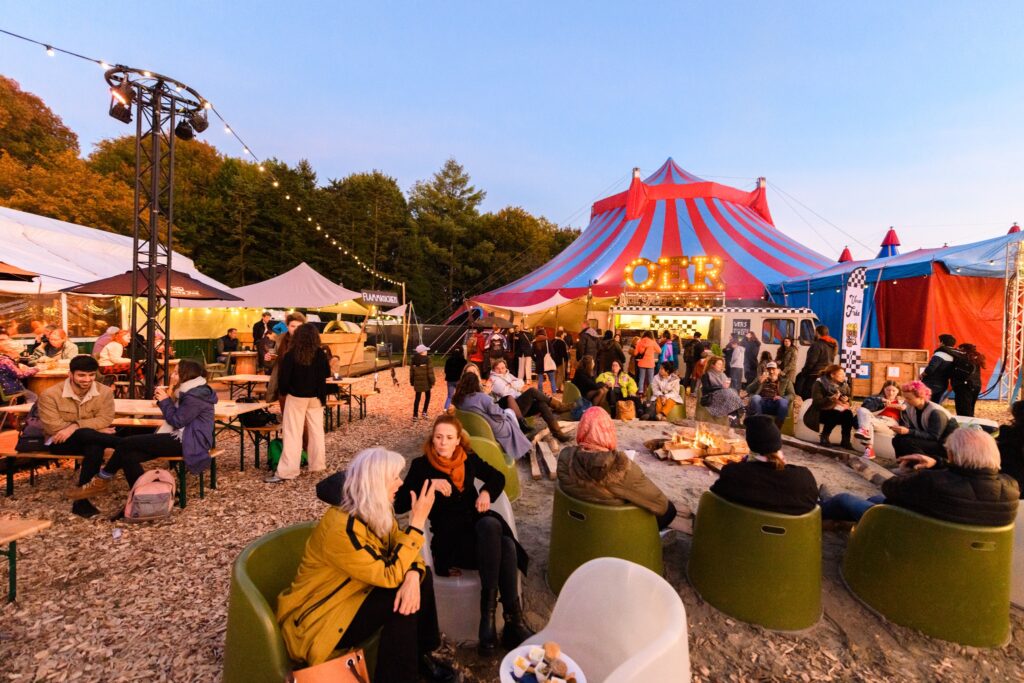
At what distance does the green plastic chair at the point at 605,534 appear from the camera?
253cm

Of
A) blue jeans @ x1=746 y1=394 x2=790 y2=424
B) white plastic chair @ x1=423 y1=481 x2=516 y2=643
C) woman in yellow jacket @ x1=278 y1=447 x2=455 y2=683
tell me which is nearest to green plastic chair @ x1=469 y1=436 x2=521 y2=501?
white plastic chair @ x1=423 y1=481 x2=516 y2=643

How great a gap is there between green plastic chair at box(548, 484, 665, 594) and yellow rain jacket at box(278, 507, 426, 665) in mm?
1142

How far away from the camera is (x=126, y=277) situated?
807cm

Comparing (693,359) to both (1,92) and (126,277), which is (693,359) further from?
(1,92)

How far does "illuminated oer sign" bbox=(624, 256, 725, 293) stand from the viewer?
1227cm

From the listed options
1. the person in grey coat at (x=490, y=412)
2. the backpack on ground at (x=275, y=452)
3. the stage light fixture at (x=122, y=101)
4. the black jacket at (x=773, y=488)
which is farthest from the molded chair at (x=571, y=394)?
the stage light fixture at (x=122, y=101)

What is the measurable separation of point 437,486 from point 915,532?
240 centimetres

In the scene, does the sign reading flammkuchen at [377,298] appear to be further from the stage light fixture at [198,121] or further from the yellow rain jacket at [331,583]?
the yellow rain jacket at [331,583]

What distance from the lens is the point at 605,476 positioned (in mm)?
2535

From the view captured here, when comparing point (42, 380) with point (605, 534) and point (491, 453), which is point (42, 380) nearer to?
point (491, 453)

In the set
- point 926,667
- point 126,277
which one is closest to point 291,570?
point 926,667

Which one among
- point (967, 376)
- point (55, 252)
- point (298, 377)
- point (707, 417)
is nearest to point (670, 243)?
point (967, 376)

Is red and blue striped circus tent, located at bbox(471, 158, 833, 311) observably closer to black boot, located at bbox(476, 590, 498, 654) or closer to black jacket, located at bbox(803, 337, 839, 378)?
black jacket, located at bbox(803, 337, 839, 378)

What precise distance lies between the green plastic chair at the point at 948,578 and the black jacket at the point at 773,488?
47 cm
